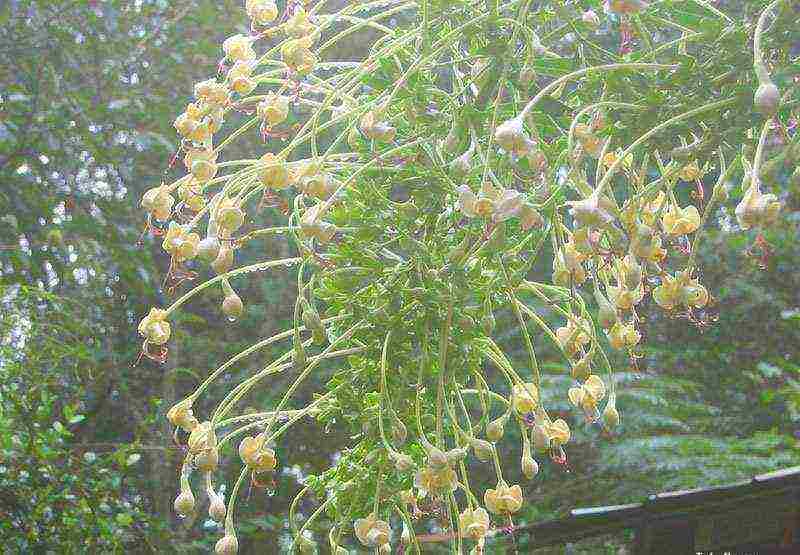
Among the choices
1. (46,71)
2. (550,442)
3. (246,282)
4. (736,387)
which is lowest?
(736,387)

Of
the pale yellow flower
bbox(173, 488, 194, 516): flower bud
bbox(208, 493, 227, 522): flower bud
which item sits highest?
bbox(173, 488, 194, 516): flower bud

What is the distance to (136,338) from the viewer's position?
288cm

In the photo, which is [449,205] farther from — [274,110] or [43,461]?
[43,461]

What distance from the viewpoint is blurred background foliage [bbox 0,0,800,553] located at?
212 centimetres

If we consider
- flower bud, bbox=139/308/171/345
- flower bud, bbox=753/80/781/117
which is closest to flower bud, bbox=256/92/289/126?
flower bud, bbox=139/308/171/345

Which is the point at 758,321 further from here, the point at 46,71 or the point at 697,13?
the point at 697,13

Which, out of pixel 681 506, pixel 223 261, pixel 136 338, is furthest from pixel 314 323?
pixel 136 338

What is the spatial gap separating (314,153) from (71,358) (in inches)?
78.5

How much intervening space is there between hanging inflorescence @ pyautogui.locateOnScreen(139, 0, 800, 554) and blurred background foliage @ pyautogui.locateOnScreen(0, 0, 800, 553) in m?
1.20

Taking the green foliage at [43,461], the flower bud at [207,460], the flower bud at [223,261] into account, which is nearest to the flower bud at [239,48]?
the flower bud at [223,261]

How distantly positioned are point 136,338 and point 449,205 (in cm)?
247

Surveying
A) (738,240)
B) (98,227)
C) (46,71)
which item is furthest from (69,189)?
(738,240)

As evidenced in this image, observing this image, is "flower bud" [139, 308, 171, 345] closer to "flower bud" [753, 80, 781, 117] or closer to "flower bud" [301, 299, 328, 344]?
"flower bud" [301, 299, 328, 344]

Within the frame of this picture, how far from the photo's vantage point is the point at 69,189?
2312 mm
